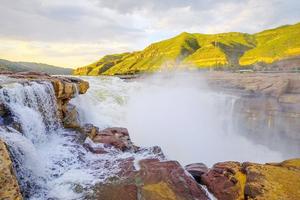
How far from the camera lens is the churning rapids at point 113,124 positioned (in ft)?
20.0

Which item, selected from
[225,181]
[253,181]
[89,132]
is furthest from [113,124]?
[253,181]

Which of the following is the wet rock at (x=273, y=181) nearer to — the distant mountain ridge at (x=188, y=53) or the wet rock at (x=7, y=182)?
the wet rock at (x=7, y=182)

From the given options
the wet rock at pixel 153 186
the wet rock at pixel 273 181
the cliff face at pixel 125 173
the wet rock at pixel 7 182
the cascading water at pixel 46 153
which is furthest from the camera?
the cascading water at pixel 46 153

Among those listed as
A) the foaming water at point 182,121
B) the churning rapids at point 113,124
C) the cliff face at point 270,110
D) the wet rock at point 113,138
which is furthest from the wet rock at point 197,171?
the cliff face at point 270,110

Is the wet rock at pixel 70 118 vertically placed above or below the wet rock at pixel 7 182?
below

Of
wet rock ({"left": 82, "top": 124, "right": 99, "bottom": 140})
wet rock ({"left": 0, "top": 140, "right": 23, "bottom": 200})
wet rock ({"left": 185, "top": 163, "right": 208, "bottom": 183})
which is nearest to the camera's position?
wet rock ({"left": 0, "top": 140, "right": 23, "bottom": 200})

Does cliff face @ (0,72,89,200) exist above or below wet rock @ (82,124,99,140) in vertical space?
above

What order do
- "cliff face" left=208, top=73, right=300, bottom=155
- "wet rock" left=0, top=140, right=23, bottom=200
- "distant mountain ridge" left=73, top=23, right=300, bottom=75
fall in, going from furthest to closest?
"distant mountain ridge" left=73, top=23, right=300, bottom=75 < "cliff face" left=208, top=73, right=300, bottom=155 < "wet rock" left=0, top=140, right=23, bottom=200

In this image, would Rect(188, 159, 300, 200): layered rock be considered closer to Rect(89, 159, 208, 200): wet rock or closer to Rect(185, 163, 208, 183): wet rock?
Rect(185, 163, 208, 183): wet rock

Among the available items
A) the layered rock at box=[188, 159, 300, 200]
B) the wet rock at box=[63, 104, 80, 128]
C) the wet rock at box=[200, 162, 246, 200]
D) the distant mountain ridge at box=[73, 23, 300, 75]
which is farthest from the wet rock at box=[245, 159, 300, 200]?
the distant mountain ridge at box=[73, 23, 300, 75]

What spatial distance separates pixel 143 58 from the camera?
135 metres

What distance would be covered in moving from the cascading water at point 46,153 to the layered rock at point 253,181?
7.23 feet

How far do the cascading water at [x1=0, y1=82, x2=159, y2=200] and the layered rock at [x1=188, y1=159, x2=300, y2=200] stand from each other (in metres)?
2.20

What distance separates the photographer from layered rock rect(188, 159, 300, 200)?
18.7ft
